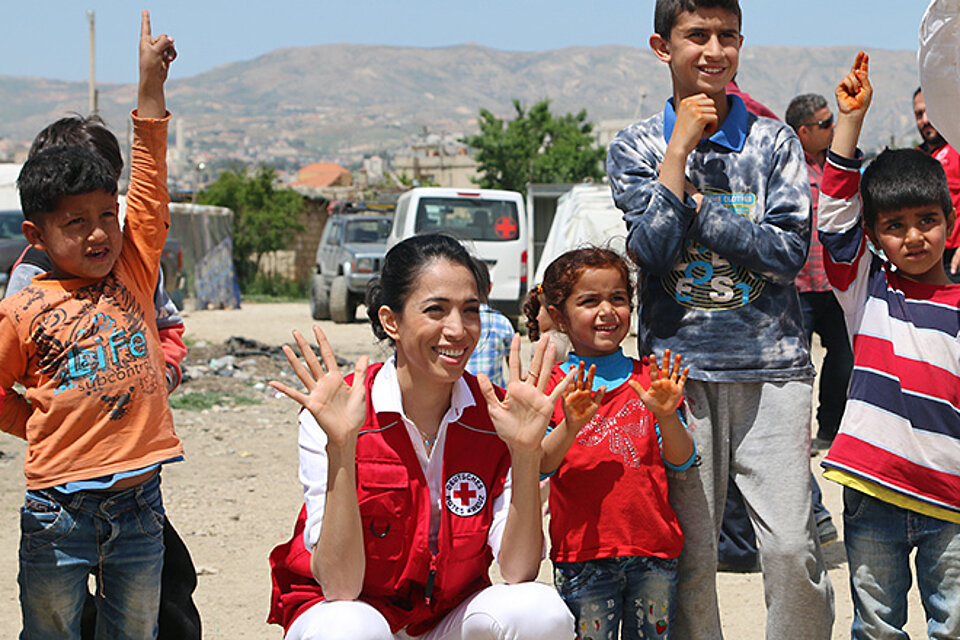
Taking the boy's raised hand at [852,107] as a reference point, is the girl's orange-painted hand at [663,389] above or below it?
below

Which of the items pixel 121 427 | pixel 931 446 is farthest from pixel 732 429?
pixel 121 427

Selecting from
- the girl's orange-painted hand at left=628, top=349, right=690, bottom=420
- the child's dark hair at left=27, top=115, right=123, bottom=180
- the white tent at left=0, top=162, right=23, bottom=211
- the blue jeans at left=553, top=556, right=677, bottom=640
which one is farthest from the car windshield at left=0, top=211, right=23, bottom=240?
the girl's orange-painted hand at left=628, top=349, right=690, bottom=420

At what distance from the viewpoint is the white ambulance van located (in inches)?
589

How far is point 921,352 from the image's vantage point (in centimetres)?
301

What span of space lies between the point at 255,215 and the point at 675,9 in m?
27.3

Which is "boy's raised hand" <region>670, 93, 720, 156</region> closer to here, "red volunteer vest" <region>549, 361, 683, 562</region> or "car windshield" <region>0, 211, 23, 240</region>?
"red volunteer vest" <region>549, 361, 683, 562</region>

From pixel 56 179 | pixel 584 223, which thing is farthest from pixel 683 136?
pixel 584 223

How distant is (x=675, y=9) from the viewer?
3082 millimetres

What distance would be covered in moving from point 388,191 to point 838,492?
30.1 metres

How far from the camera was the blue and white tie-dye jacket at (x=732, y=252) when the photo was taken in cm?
299

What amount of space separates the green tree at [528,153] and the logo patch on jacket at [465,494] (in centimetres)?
3301

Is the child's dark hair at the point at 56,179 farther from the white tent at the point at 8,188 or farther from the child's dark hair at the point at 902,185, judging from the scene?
the white tent at the point at 8,188

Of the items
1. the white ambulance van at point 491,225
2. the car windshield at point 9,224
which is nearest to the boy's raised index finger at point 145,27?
the white ambulance van at point 491,225

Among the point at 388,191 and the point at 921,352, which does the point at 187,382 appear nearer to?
the point at 921,352
